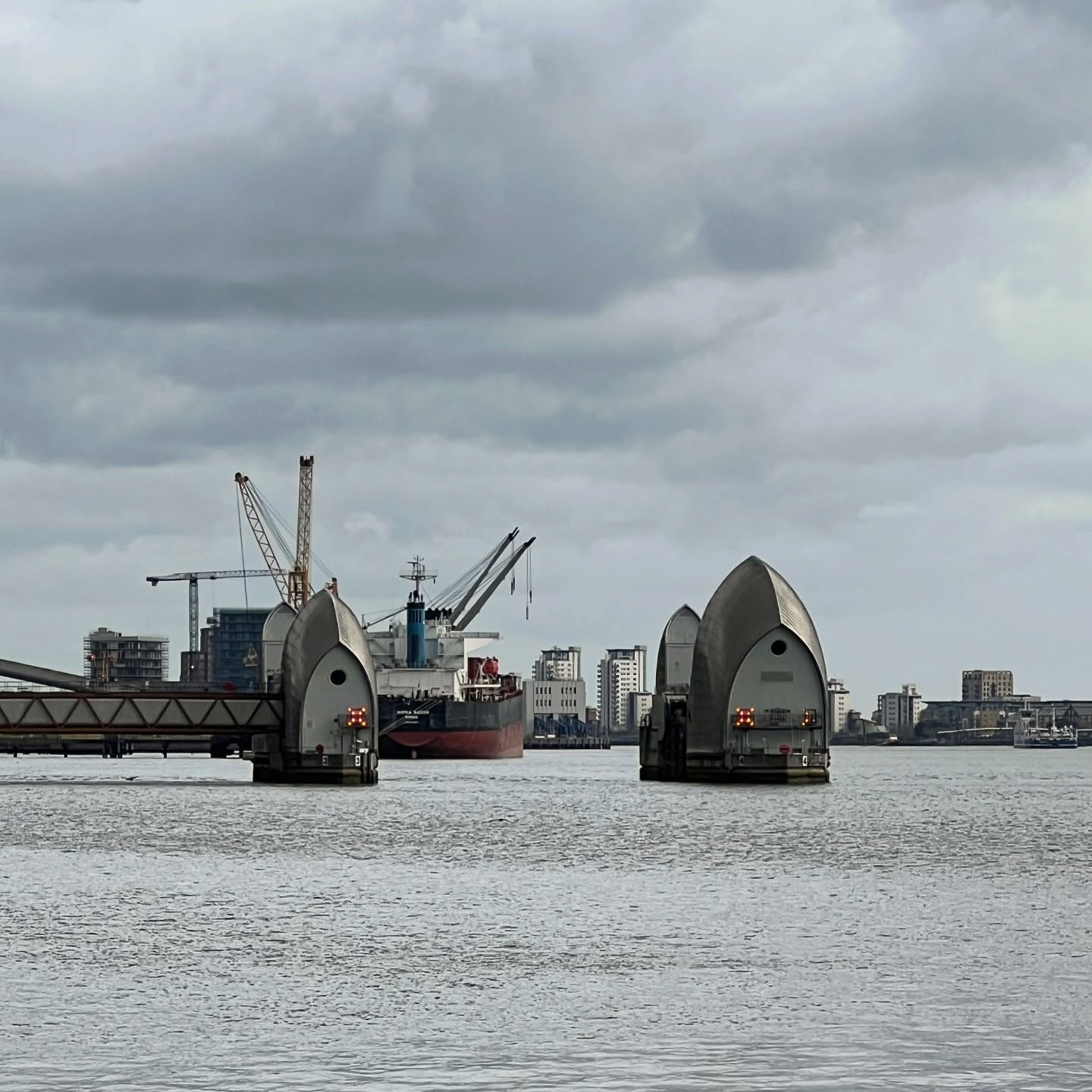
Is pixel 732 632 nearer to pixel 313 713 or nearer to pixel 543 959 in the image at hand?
pixel 313 713

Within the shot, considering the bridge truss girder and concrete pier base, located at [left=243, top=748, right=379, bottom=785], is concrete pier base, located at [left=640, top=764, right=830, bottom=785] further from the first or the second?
the bridge truss girder

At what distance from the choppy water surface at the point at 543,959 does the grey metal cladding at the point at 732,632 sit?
35557 millimetres

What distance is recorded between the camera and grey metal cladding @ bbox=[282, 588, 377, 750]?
12162 centimetres

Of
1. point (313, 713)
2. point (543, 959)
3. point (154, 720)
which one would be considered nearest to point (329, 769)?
point (313, 713)

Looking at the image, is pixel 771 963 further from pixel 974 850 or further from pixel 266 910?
pixel 974 850

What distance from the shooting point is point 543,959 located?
3634 cm

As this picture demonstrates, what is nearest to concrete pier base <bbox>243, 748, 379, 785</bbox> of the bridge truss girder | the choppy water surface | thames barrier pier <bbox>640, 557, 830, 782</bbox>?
the bridge truss girder

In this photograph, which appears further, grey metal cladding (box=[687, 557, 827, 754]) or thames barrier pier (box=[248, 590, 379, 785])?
thames barrier pier (box=[248, 590, 379, 785])

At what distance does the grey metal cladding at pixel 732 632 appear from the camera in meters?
115

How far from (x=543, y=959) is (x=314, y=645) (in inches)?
3445

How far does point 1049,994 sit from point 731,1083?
9.39m

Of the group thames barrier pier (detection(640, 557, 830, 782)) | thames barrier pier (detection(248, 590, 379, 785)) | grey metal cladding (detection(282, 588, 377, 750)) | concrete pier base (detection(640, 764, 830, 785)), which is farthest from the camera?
grey metal cladding (detection(282, 588, 377, 750))

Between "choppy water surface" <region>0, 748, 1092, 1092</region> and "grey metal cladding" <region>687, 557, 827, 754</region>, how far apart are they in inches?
1400

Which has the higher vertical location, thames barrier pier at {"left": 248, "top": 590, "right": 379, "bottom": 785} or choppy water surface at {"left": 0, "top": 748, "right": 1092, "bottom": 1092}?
thames barrier pier at {"left": 248, "top": 590, "right": 379, "bottom": 785}
